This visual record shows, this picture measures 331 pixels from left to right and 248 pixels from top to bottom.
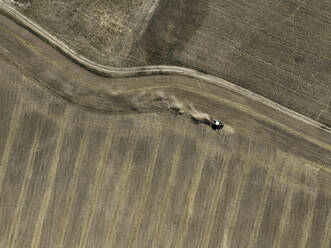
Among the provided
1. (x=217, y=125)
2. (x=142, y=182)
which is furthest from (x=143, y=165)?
(x=217, y=125)

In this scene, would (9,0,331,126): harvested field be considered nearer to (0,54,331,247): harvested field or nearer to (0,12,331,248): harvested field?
(0,12,331,248): harvested field

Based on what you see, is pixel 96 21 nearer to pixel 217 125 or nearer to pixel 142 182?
pixel 217 125

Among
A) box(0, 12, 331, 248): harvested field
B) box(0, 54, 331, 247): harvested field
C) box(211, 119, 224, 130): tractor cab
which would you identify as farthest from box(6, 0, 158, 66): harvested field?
box(211, 119, 224, 130): tractor cab

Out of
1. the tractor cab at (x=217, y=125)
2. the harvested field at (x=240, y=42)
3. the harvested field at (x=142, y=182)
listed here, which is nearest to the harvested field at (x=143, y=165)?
the harvested field at (x=142, y=182)

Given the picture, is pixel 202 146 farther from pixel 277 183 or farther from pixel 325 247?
pixel 325 247


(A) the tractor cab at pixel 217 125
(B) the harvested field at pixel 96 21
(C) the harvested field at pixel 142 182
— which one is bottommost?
(C) the harvested field at pixel 142 182

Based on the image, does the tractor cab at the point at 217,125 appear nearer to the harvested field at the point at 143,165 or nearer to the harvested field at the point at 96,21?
the harvested field at the point at 143,165
